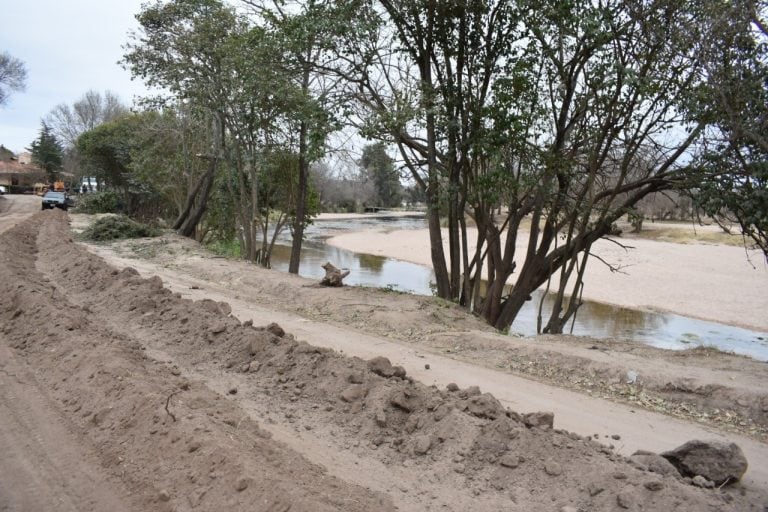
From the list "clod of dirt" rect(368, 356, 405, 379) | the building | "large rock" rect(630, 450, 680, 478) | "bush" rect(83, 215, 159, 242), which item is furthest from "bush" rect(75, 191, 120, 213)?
"large rock" rect(630, 450, 680, 478)

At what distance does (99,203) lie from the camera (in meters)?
42.3

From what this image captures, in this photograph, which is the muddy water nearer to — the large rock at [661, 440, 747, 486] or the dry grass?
the large rock at [661, 440, 747, 486]

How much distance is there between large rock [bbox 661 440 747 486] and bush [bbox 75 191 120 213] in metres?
43.0

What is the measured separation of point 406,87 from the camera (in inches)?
526

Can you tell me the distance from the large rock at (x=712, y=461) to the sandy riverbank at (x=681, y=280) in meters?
12.2

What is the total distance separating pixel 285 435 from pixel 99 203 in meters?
41.0

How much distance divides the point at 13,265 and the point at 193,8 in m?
10.5

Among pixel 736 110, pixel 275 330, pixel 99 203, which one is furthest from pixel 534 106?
pixel 99 203

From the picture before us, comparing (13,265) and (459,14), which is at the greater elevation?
(459,14)

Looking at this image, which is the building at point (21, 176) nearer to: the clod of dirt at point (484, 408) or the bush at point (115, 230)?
the bush at point (115, 230)

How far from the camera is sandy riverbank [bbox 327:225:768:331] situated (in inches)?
965

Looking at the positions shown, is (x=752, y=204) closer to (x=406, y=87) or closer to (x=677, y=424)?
(x=677, y=424)

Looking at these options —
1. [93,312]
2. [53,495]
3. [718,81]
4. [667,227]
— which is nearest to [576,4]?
[718,81]

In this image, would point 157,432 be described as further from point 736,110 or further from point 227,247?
point 227,247
